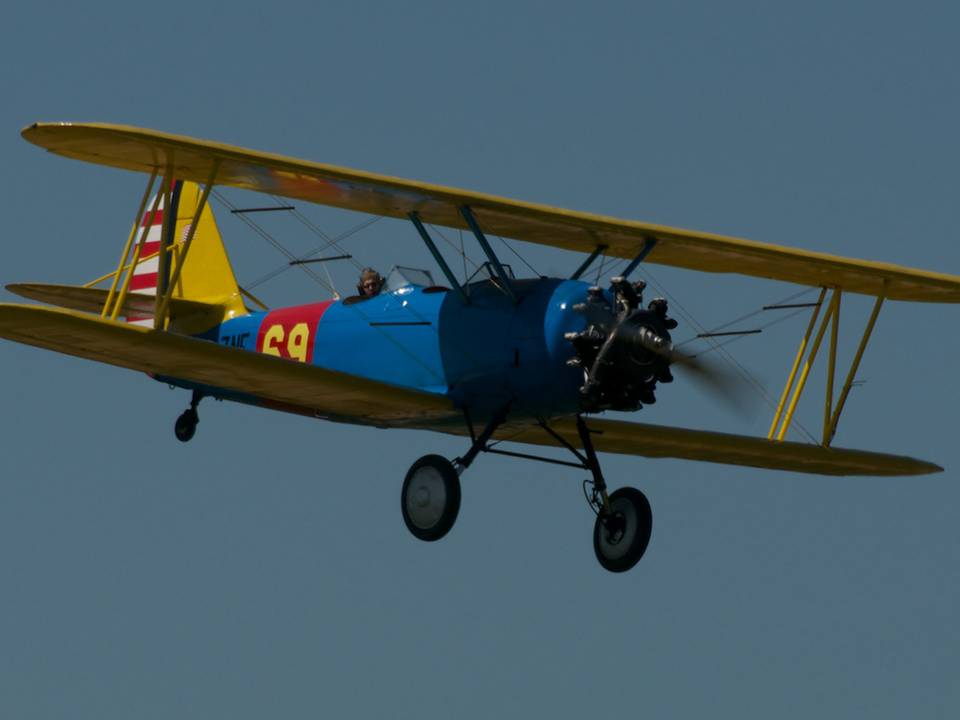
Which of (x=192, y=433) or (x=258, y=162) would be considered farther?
(x=192, y=433)

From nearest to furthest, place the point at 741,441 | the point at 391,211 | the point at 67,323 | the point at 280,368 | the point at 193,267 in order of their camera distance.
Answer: the point at 67,323, the point at 280,368, the point at 391,211, the point at 741,441, the point at 193,267

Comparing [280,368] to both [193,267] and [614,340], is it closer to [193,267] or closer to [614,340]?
[614,340]

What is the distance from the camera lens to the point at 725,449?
1886 centimetres

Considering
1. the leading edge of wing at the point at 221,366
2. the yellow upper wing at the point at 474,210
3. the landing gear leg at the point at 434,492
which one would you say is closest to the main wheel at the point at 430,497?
the landing gear leg at the point at 434,492

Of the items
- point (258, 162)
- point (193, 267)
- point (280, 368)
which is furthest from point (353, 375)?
point (193, 267)

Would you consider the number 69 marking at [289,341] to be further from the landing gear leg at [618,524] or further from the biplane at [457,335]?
the landing gear leg at [618,524]

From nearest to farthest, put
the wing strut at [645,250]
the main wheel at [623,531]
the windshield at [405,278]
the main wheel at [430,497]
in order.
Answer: the main wheel at [430,497], the main wheel at [623,531], the wing strut at [645,250], the windshield at [405,278]

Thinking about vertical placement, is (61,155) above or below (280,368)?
above

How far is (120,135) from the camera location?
15258 mm

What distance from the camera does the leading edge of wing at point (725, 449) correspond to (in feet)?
60.2

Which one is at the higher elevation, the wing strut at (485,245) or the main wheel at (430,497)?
the wing strut at (485,245)

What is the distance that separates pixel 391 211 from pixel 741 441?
12.5 ft

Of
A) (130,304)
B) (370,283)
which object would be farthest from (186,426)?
(370,283)

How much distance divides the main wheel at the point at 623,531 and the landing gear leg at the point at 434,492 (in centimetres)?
117
